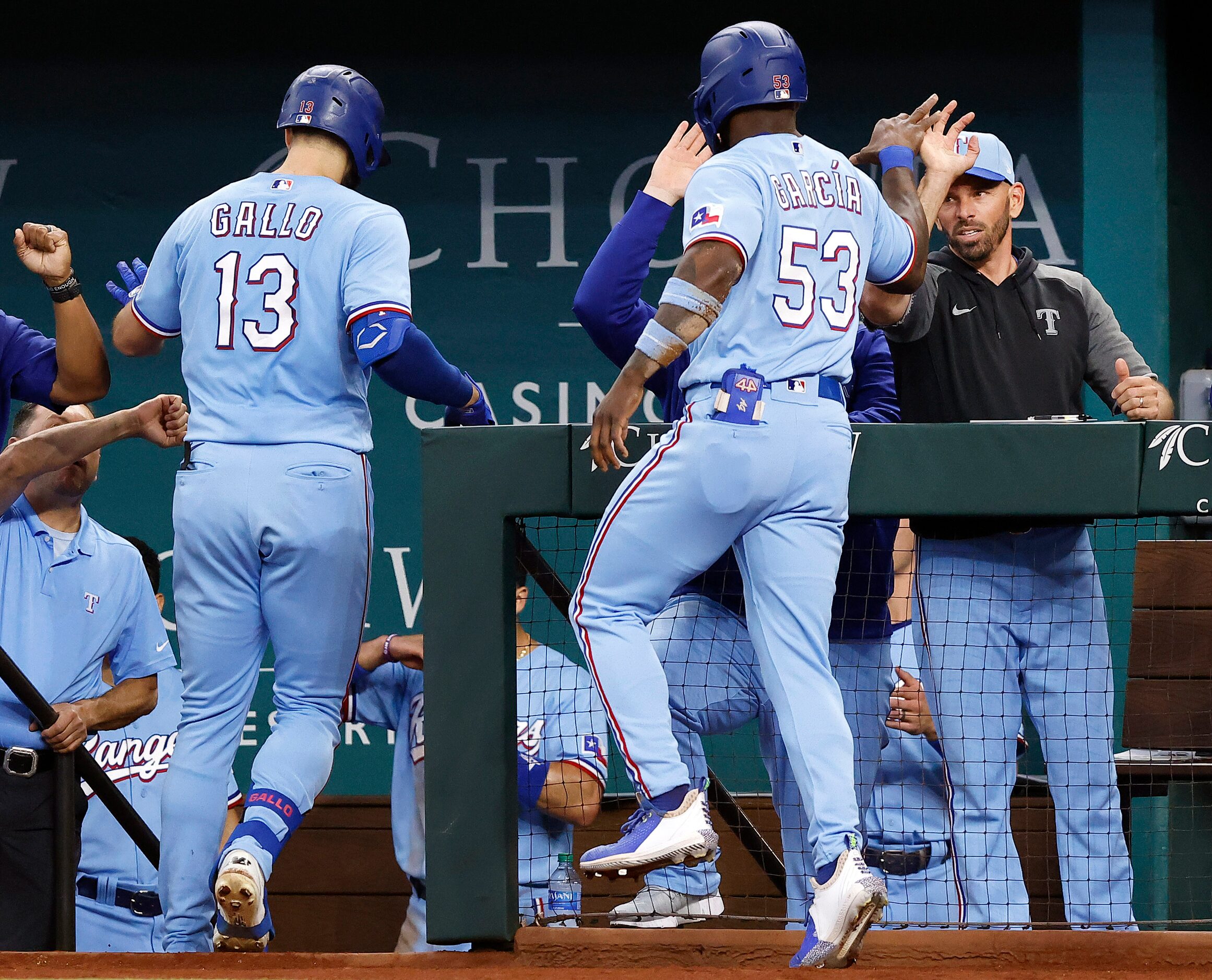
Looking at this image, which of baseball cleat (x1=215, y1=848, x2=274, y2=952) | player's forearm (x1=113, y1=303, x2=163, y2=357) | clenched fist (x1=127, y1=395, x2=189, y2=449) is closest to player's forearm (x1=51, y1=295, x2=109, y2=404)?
player's forearm (x1=113, y1=303, x2=163, y2=357)

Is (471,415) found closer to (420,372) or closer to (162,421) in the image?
(420,372)

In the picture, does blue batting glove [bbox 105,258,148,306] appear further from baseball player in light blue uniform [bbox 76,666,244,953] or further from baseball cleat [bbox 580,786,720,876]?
baseball cleat [bbox 580,786,720,876]

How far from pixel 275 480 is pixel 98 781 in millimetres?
1001

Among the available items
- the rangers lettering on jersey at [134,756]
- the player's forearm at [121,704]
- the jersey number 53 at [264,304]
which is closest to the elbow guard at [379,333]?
the jersey number 53 at [264,304]

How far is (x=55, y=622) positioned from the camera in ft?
11.6

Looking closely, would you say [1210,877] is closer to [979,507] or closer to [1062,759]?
[1062,759]

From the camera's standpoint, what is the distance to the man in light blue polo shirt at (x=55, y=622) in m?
3.09

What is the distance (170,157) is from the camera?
5250 mm

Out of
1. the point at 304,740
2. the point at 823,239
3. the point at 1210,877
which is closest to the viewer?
the point at 823,239

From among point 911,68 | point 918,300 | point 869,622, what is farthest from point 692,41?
point 869,622

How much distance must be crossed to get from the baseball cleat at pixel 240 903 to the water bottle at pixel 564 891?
95cm

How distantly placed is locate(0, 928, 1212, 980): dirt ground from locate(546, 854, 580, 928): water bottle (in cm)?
72

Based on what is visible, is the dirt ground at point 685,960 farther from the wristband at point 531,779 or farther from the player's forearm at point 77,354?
the player's forearm at point 77,354

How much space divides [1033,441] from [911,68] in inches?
114
